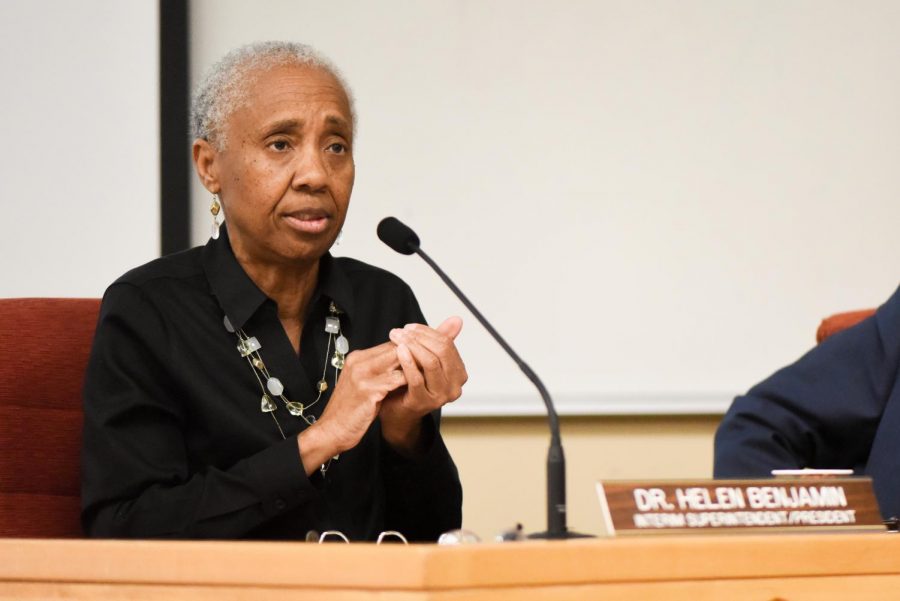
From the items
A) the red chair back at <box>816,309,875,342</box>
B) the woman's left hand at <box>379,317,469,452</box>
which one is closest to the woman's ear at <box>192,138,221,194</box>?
the woman's left hand at <box>379,317,469,452</box>

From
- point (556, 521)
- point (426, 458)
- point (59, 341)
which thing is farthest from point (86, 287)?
point (556, 521)

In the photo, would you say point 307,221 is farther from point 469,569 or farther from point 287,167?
point 469,569

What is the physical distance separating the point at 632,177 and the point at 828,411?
1.05 m

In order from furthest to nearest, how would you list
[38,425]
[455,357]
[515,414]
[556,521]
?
[515,414] → [38,425] → [455,357] → [556,521]

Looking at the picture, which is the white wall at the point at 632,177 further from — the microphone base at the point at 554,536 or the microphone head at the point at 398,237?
the microphone base at the point at 554,536

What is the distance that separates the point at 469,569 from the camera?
0.90 meters

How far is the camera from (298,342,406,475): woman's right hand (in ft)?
4.91

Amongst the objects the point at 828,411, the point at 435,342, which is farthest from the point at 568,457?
the point at 435,342

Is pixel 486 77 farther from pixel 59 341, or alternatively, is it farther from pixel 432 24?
pixel 59 341

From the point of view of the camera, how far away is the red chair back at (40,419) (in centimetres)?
166

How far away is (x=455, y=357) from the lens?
1539 mm

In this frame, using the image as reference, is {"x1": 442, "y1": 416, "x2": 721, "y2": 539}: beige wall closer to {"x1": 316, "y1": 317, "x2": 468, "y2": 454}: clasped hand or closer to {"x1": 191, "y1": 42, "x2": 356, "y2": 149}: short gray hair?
{"x1": 191, "y1": 42, "x2": 356, "y2": 149}: short gray hair

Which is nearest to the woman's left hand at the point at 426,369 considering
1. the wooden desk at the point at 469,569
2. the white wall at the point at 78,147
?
the wooden desk at the point at 469,569

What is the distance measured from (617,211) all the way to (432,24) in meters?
0.58
